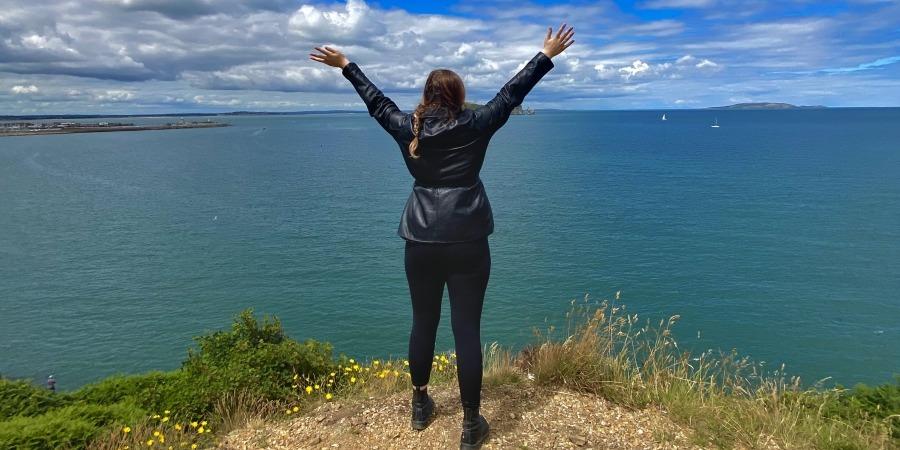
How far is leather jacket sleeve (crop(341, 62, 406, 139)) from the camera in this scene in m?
3.95

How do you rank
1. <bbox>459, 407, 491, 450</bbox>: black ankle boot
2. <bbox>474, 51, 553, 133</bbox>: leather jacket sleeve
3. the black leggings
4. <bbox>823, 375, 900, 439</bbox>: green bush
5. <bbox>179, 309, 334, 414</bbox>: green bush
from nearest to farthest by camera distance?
1. <bbox>474, 51, 553, 133</bbox>: leather jacket sleeve
2. the black leggings
3. <bbox>459, 407, 491, 450</bbox>: black ankle boot
4. <bbox>179, 309, 334, 414</bbox>: green bush
5. <bbox>823, 375, 900, 439</bbox>: green bush

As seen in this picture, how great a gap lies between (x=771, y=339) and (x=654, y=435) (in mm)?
21559

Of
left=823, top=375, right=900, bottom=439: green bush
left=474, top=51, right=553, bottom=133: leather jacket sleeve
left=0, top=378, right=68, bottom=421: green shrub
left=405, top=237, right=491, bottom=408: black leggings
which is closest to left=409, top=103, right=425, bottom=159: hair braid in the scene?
left=474, top=51, right=553, bottom=133: leather jacket sleeve

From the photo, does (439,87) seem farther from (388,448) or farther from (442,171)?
(388,448)

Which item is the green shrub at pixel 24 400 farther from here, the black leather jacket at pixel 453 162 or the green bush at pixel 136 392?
the black leather jacket at pixel 453 162

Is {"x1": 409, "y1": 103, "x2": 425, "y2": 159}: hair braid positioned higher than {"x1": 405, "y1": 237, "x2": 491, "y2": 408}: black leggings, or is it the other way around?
{"x1": 409, "y1": 103, "x2": 425, "y2": 159}: hair braid

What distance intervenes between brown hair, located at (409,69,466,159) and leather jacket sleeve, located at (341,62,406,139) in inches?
7.8

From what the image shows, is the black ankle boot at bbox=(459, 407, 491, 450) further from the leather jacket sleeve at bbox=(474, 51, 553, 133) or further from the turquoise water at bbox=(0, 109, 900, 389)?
the turquoise water at bbox=(0, 109, 900, 389)

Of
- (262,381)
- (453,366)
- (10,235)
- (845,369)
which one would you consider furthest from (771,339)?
(10,235)

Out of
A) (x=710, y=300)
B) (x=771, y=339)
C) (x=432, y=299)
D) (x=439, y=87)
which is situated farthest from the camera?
(x=710, y=300)

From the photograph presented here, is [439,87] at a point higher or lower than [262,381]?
higher

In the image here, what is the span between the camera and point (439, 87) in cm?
374

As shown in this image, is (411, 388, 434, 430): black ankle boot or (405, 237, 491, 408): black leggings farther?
(411, 388, 434, 430): black ankle boot

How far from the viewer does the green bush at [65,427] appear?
14.3ft
